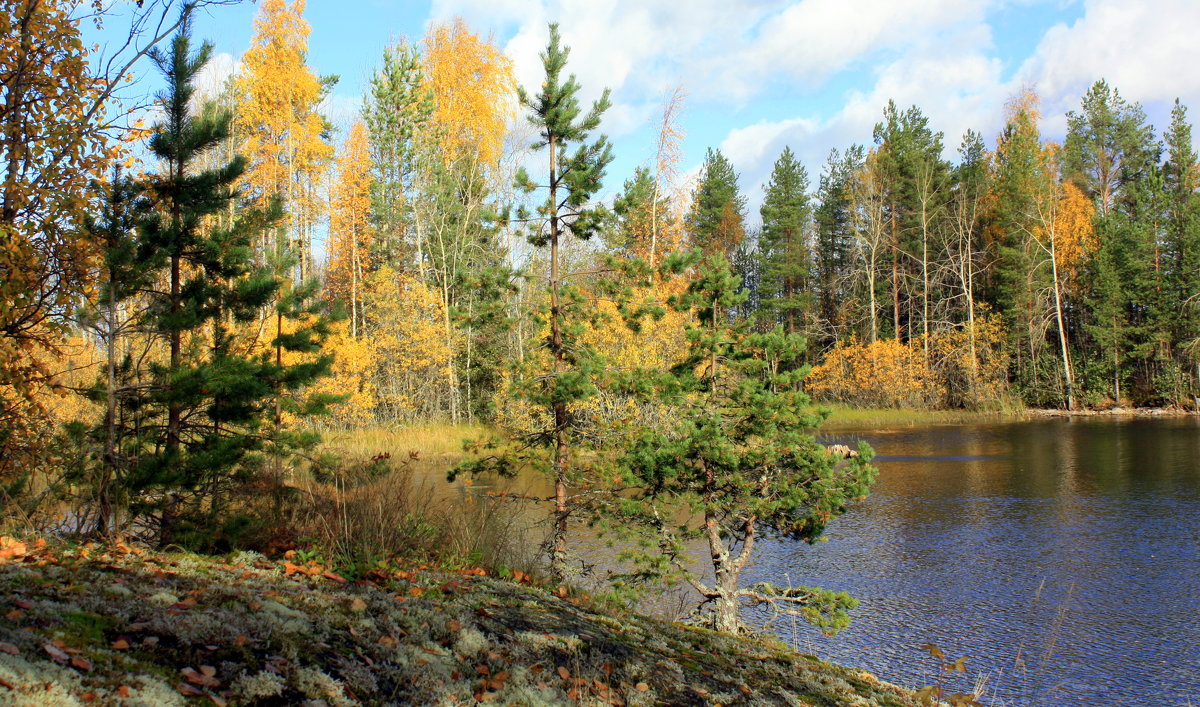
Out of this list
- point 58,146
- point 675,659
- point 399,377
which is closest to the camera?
point 675,659

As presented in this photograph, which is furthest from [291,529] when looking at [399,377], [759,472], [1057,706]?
[399,377]

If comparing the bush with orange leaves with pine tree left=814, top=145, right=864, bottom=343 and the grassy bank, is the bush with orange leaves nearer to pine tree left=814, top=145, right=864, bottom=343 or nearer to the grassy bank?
pine tree left=814, top=145, right=864, bottom=343

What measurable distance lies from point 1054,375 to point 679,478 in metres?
37.6

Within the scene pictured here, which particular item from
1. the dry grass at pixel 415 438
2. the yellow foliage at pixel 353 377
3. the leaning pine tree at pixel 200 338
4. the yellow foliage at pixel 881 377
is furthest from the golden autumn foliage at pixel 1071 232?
the leaning pine tree at pixel 200 338

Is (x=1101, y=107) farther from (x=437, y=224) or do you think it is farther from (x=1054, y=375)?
Result: (x=437, y=224)

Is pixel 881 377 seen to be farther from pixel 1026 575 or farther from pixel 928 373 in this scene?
pixel 1026 575

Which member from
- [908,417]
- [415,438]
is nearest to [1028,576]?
[415,438]

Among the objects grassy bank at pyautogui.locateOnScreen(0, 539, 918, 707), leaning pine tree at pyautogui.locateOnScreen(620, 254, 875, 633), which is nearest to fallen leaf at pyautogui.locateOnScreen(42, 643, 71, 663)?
grassy bank at pyautogui.locateOnScreen(0, 539, 918, 707)

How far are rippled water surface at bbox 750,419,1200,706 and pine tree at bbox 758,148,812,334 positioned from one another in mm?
24559

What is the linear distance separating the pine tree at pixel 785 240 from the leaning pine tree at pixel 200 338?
39.2 metres

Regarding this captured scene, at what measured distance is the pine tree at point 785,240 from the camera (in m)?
45.3

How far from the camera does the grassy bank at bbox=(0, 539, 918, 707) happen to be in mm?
2885

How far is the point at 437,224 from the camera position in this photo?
28.4 metres

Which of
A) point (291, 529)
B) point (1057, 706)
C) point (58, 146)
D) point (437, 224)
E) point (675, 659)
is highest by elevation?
point (437, 224)
